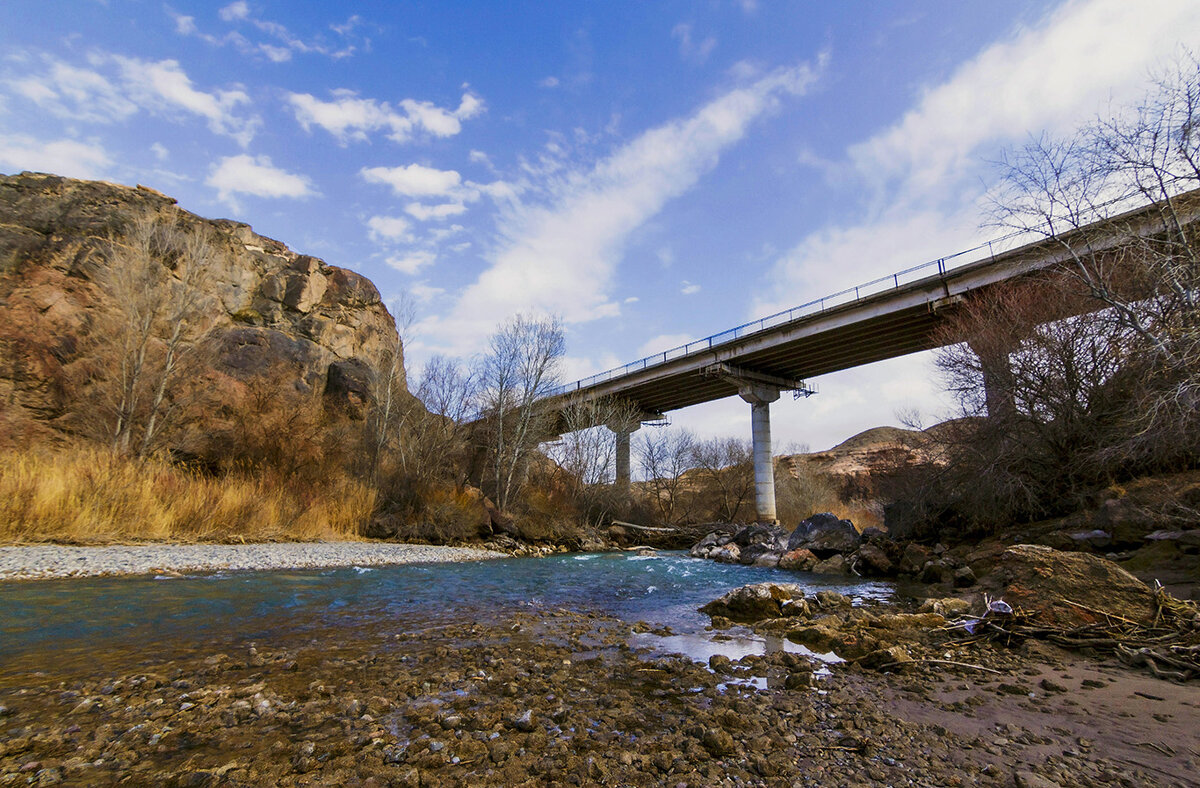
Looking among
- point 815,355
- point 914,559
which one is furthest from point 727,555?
point 815,355

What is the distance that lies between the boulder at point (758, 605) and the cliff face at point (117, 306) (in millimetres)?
21229

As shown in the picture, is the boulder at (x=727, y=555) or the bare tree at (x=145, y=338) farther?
the boulder at (x=727, y=555)

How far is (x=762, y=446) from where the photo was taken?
34.9 meters

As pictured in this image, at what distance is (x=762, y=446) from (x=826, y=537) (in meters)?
18.4

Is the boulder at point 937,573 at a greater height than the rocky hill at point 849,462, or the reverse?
the rocky hill at point 849,462

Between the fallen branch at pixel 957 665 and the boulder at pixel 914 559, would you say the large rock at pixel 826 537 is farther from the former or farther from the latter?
the fallen branch at pixel 957 665

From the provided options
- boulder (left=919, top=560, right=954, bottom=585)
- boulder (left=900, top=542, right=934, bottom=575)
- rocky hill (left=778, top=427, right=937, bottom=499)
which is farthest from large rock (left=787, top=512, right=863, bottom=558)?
rocky hill (left=778, top=427, right=937, bottom=499)

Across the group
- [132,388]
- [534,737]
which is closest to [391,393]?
[132,388]

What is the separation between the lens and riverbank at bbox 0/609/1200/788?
103 inches

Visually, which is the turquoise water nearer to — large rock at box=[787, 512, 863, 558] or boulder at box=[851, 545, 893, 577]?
boulder at box=[851, 545, 893, 577]

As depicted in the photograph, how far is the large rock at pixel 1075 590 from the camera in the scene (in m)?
5.34

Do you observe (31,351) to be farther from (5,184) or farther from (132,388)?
(5,184)

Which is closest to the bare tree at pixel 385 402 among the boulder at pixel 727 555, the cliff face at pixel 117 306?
the cliff face at pixel 117 306

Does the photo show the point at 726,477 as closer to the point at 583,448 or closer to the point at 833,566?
the point at 583,448
